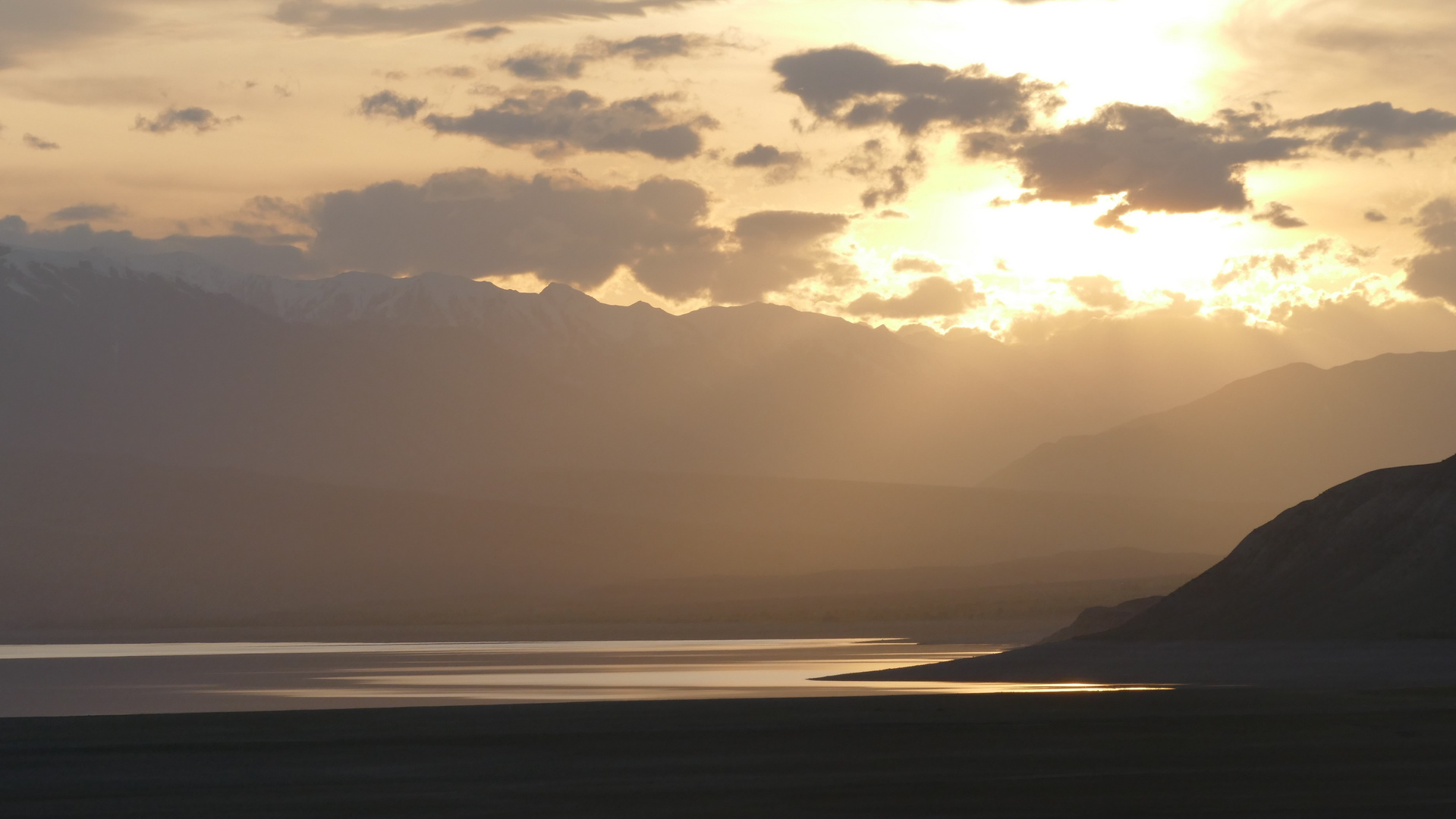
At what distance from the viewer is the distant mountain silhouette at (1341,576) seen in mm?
68250

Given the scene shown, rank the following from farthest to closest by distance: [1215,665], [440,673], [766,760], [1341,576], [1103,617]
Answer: [1103,617], [1341,576], [440,673], [1215,665], [766,760]

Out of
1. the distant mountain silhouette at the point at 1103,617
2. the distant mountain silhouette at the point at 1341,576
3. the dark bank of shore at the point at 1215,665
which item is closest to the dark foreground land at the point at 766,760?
the dark bank of shore at the point at 1215,665

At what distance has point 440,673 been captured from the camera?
7144 centimetres

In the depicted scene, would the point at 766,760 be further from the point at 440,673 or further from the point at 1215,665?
the point at 440,673

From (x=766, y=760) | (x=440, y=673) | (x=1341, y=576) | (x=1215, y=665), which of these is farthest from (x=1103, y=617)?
(x=766, y=760)

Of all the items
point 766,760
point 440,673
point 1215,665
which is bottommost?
point 766,760

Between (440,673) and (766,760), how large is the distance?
120 ft

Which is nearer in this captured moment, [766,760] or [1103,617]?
[766,760]

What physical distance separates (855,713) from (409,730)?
37.8 ft

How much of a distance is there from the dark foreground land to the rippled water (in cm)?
594

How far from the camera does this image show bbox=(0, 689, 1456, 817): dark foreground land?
30.9 metres

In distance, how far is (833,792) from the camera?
32.3 m

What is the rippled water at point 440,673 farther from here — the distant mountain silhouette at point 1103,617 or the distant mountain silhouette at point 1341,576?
the distant mountain silhouette at point 1341,576

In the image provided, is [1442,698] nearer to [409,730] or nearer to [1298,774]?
[1298,774]
